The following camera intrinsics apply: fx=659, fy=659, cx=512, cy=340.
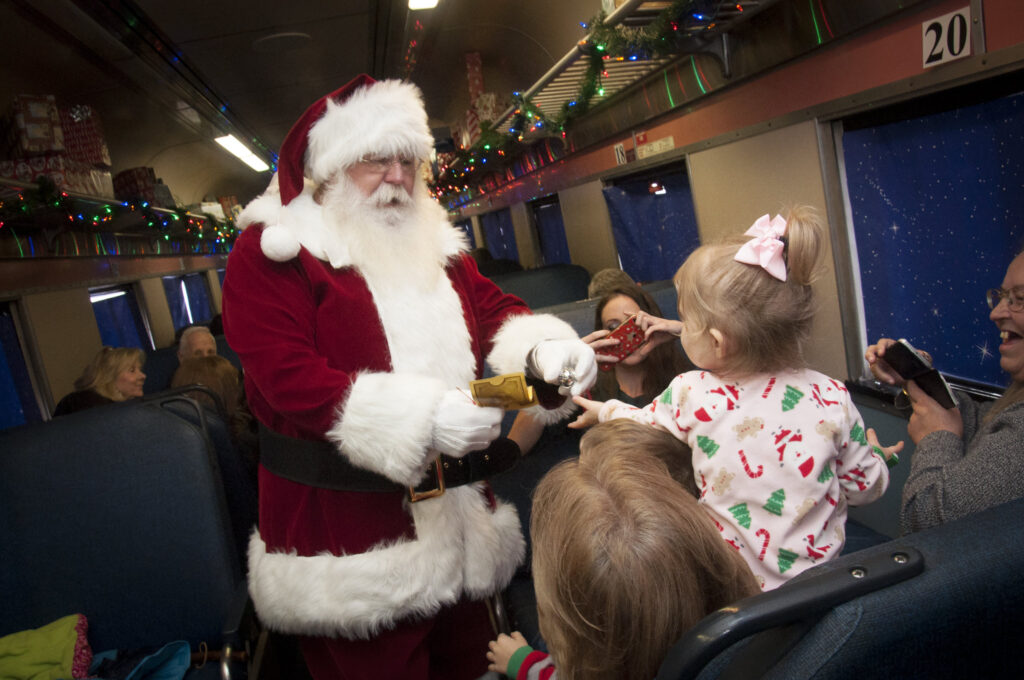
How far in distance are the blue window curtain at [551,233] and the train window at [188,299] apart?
219 inches

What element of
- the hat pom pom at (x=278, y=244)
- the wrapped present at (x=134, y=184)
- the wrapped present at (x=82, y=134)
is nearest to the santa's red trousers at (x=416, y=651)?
the hat pom pom at (x=278, y=244)

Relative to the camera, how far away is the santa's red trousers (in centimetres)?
167

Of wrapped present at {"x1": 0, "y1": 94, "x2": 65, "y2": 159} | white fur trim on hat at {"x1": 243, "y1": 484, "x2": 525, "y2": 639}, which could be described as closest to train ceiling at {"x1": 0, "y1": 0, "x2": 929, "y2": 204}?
wrapped present at {"x1": 0, "y1": 94, "x2": 65, "y2": 159}

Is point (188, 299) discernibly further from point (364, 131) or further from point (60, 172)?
point (364, 131)

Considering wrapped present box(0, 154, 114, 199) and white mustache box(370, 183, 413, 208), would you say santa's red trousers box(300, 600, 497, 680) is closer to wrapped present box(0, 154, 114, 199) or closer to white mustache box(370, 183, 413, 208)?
white mustache box(370, 183, 413, 208)

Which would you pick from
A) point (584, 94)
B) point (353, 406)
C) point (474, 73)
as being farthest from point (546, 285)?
point (353, 406)

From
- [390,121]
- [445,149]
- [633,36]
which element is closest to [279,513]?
[390,121]

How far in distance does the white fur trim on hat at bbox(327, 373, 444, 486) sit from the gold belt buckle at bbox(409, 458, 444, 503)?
134 millimetres

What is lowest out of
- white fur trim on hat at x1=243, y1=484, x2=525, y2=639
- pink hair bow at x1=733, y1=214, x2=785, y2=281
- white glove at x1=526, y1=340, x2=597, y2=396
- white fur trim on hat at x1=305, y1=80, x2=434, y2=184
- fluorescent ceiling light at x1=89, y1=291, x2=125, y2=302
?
white fur trim on hat at x1=243, y1=484, x2=525, y2=639

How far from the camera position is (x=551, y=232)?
7.99 meters

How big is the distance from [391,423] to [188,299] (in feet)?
38.5

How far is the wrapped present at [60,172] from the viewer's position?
4.75 metres

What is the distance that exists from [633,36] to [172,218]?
6191 mm

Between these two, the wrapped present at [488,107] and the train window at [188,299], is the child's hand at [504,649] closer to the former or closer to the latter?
the wrapped present at [488,107]
